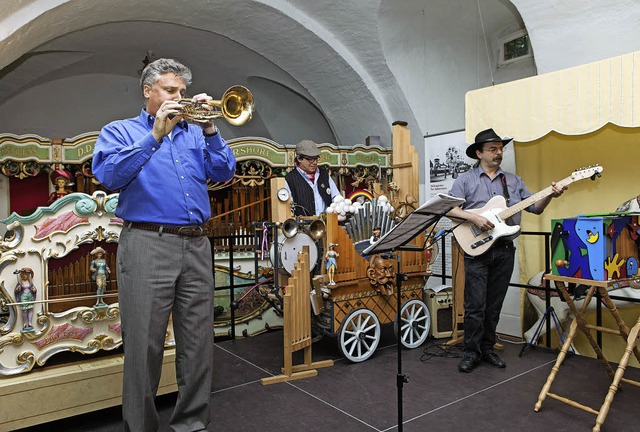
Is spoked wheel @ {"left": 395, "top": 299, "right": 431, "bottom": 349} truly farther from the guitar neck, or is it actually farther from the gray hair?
the gray hair

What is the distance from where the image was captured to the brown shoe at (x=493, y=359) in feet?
12.2

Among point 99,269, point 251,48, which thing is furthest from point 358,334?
point 251,48

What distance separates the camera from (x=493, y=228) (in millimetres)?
3500

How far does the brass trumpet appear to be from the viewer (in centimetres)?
215

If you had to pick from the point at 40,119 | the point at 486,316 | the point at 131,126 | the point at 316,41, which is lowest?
the point at 486,316

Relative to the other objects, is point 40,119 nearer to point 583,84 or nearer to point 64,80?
point 64,80

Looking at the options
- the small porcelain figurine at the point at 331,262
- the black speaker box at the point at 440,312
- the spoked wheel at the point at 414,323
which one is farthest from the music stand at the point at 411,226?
the black speaker box at the point at 440,312

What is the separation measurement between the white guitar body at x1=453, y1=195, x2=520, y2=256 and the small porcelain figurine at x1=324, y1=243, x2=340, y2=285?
92 cm

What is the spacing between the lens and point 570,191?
4855 mm

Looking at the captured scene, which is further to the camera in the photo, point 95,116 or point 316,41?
point 95,116

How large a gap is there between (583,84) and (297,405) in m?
3.03

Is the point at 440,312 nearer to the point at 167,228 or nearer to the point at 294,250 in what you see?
the point at 294,250

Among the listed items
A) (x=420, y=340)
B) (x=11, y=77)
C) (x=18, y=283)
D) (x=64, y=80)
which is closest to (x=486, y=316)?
(x=420, y=340)

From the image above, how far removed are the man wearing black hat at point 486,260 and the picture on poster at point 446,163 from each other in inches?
53.7
